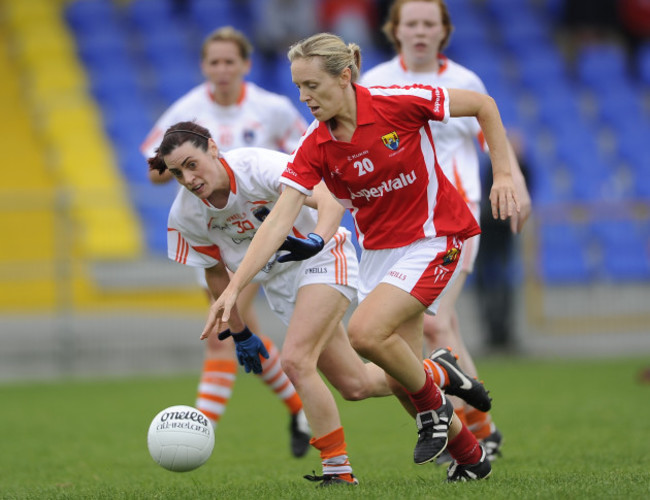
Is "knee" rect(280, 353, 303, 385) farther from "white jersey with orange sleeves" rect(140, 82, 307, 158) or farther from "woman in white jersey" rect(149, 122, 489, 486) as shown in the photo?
"white jersey with orange sleeves" rect(140, 82, 307, 158)

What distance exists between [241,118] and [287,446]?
2.25m

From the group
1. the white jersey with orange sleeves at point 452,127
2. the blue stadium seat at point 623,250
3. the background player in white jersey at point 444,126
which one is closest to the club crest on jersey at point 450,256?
the background player in white jersey at point 444,126

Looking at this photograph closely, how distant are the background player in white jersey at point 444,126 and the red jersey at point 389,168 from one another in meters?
1.26

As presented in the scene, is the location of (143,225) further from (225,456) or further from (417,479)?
(417,479)

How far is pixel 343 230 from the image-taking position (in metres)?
5.79

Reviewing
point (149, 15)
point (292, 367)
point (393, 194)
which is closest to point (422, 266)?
point (393, 194)

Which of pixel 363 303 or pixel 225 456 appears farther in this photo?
pixel 225 456

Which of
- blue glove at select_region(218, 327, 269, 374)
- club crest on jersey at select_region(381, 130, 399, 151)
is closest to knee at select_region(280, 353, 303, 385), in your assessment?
blue glove at select_region(218, 327, 269, 374)

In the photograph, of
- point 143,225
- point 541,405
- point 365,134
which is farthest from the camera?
point 143,225

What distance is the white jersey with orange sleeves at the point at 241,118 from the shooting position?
7.33 m

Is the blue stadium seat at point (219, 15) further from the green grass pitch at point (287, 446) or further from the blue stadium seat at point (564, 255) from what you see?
the green grass pitch at point (287, 446)

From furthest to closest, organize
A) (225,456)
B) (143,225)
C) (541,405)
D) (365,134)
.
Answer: (143,225) → (541,405) → (225,456) → (365,134)

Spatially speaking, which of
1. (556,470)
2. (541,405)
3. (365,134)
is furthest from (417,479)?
(541,405)

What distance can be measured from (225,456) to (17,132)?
11.6 m
